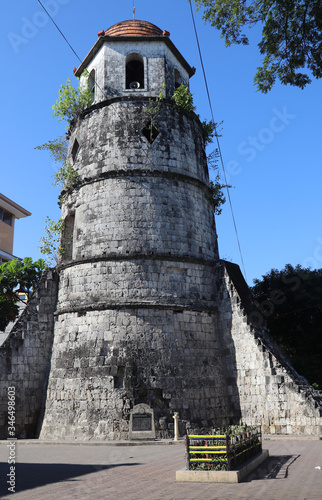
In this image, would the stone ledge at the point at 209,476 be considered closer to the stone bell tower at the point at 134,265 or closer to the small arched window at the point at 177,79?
the stone bell tower at the point at 134,265

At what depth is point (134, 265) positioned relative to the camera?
47.1 feet

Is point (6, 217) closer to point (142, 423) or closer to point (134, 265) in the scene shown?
point (134, 265)

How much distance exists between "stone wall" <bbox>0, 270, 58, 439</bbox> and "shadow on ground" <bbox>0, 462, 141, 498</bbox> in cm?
574

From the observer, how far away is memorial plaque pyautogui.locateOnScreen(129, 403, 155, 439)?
1212 centimetres

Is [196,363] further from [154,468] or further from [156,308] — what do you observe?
[154,468]

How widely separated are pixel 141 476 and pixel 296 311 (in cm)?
1637

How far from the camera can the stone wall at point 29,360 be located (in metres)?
14.1

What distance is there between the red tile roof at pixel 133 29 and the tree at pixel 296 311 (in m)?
13.0

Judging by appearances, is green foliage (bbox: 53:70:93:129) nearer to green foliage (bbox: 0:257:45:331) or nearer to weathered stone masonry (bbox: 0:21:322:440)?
weathered stone masonry (bbox: 0:21:322:440)

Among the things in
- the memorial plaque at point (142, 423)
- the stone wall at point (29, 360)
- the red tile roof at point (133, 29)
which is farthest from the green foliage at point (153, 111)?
the memorial plaque at point (142, 423)

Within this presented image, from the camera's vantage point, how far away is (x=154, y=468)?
8000 millimetres

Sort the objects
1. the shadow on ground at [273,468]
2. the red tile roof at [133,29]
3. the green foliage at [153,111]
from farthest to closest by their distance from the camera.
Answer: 1. the red tile roof at [133,29]
2. the green foliage at [153,111]
3. the shadow on ground at [273,468]

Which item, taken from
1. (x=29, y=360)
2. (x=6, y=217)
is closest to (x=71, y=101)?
(x=29, y=360)

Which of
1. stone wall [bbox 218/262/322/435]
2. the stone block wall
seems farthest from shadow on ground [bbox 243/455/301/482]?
the stone block wall
